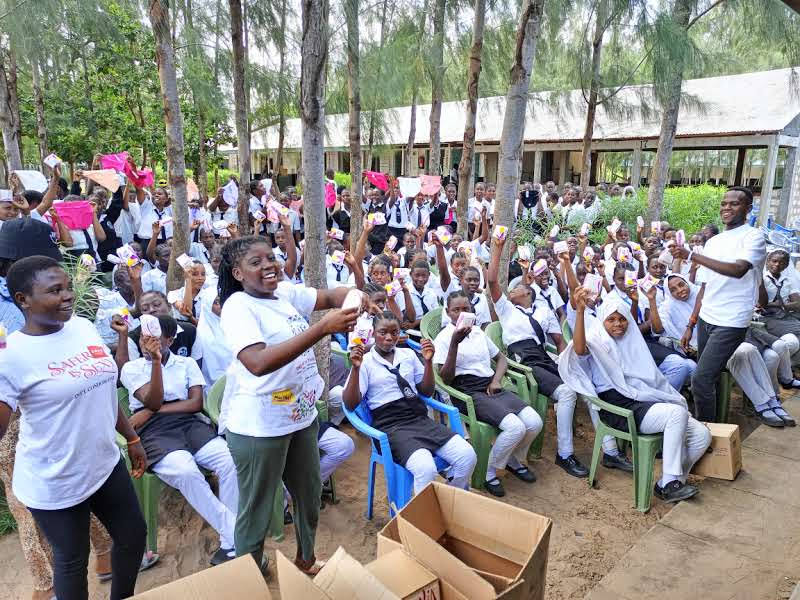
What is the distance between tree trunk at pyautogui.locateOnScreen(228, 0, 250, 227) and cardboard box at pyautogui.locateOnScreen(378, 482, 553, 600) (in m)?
5.98

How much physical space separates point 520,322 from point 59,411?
10.8 feet

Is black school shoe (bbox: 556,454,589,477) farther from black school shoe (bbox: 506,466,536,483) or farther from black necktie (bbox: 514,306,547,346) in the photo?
black necktie (bbox: 514,306,547,346)

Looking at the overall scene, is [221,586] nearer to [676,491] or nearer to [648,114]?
[676,491]

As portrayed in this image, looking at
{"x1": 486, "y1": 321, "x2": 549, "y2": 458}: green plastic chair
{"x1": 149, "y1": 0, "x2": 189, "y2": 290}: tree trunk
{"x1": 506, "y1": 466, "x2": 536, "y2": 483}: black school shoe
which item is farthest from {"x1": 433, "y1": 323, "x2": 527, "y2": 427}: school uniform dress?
{"x1": 149, "y1": 0, "x2": 189, "y2": 290}: tree trunk

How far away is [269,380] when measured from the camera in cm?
207

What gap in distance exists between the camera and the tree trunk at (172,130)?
5066mm

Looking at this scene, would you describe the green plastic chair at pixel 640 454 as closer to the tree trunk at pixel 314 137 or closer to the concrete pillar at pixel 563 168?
the tree trunk at pixel 314 137

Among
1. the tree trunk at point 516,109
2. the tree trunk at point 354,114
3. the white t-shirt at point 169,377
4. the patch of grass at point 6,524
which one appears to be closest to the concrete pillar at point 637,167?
the tree trunk at point 354,114

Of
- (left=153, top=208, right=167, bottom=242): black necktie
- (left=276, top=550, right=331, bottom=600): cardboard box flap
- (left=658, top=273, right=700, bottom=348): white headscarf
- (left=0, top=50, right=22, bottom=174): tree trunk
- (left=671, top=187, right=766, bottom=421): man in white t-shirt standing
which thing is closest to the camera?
(left=276, top=550, right=331, bottom=600): cardboard box flap

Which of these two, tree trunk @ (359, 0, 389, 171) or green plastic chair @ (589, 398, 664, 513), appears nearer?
green plastic chair @ (589, 398, 664, 513)

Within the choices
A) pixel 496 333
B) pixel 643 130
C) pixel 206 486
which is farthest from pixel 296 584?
pixel 643 130

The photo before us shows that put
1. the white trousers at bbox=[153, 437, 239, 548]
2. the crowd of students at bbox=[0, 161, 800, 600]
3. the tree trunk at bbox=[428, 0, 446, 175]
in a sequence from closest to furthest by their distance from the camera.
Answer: the crowd of students at bbox=[0, 161, 800, 600] → the white trousers at bbox=[153, 437, 239, 548] → the tree trunk at bbox=[428, 0, 446, 175]

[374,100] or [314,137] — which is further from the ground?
[374,100]

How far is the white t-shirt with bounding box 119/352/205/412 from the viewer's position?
9.80ft
